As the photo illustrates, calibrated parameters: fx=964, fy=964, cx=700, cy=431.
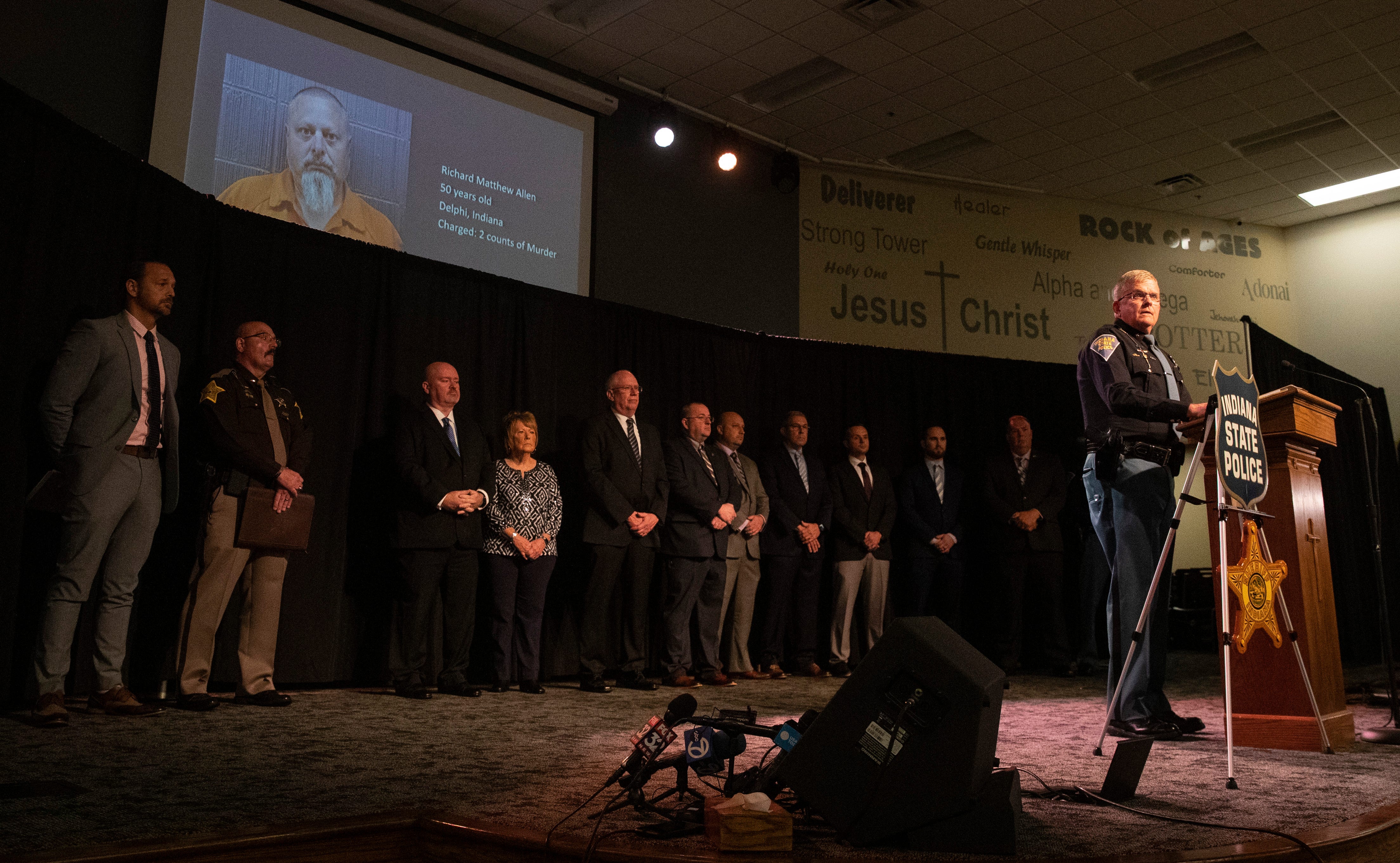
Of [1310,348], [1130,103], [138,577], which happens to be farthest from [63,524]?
[1310,348]

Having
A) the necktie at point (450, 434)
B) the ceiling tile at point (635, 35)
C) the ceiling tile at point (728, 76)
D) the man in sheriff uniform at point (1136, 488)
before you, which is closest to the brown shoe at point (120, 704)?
the necktie at point (450, 434)

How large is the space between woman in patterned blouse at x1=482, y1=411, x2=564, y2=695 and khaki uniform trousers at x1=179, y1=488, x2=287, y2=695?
981mm

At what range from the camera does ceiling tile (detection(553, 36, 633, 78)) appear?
6.18 meters

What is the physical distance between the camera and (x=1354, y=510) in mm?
8125

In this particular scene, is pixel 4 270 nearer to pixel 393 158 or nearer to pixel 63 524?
pixel 63 524

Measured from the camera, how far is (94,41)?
4395 mm

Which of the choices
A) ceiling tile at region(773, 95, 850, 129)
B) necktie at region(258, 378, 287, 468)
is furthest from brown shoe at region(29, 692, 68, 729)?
ceiling tile at region(773, 95, 850, 129)

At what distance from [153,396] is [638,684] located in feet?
8.29

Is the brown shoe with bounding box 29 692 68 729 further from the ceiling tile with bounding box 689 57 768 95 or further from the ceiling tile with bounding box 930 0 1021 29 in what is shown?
the ceiling tile with bounding box 930 0 1021 29

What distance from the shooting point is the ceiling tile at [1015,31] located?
233 inches

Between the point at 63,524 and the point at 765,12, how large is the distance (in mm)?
4635

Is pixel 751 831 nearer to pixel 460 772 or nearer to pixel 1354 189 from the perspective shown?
pixel 460 772

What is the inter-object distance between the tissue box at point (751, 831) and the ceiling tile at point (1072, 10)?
5.53 metres

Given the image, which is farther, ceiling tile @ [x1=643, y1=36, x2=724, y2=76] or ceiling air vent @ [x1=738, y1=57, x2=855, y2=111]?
ceiling air vent @ [x1=738, y1=57, x2=855, y2=111]
